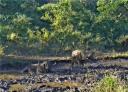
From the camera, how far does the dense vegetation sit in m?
32.2

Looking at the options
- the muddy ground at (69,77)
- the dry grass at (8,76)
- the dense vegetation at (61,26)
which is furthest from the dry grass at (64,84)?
the dense vegetation at (61,26)

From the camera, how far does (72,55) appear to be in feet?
98.4

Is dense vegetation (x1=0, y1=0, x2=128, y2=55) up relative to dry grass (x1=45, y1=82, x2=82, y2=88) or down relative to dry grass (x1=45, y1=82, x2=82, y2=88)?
up

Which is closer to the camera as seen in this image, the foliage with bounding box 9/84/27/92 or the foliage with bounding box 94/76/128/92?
the foliage with bounding box 94/76/128/92

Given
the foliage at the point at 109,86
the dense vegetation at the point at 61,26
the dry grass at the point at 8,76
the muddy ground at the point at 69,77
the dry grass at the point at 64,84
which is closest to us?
the foliage at the point at 109,86

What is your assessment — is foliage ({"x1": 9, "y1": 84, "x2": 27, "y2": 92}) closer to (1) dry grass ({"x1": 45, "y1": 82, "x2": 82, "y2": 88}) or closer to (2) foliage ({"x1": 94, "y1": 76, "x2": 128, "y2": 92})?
(1) dry grass ({"x1": 45, "y1": 82, "x2": 82, "y2": 88})

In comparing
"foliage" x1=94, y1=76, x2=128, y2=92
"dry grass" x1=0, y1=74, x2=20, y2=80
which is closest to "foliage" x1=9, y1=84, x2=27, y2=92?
"dry grass" x1=0, y1=74, x2=20, y2=80

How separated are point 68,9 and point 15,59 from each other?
7081 millimetres

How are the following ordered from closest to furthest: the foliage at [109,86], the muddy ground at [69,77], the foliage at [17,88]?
the foliage at [109,86], the foliage at [17,88], the muddy ground at [69,77]

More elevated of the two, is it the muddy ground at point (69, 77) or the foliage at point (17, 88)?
the foliage at point (17, 88)

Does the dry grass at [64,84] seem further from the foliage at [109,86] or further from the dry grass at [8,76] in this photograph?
the foliage at [109,86]

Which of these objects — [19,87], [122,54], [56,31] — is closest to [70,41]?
[56,31]

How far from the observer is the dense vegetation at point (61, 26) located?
106 feet

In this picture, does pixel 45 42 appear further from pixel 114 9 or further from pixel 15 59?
pixel 114 9
